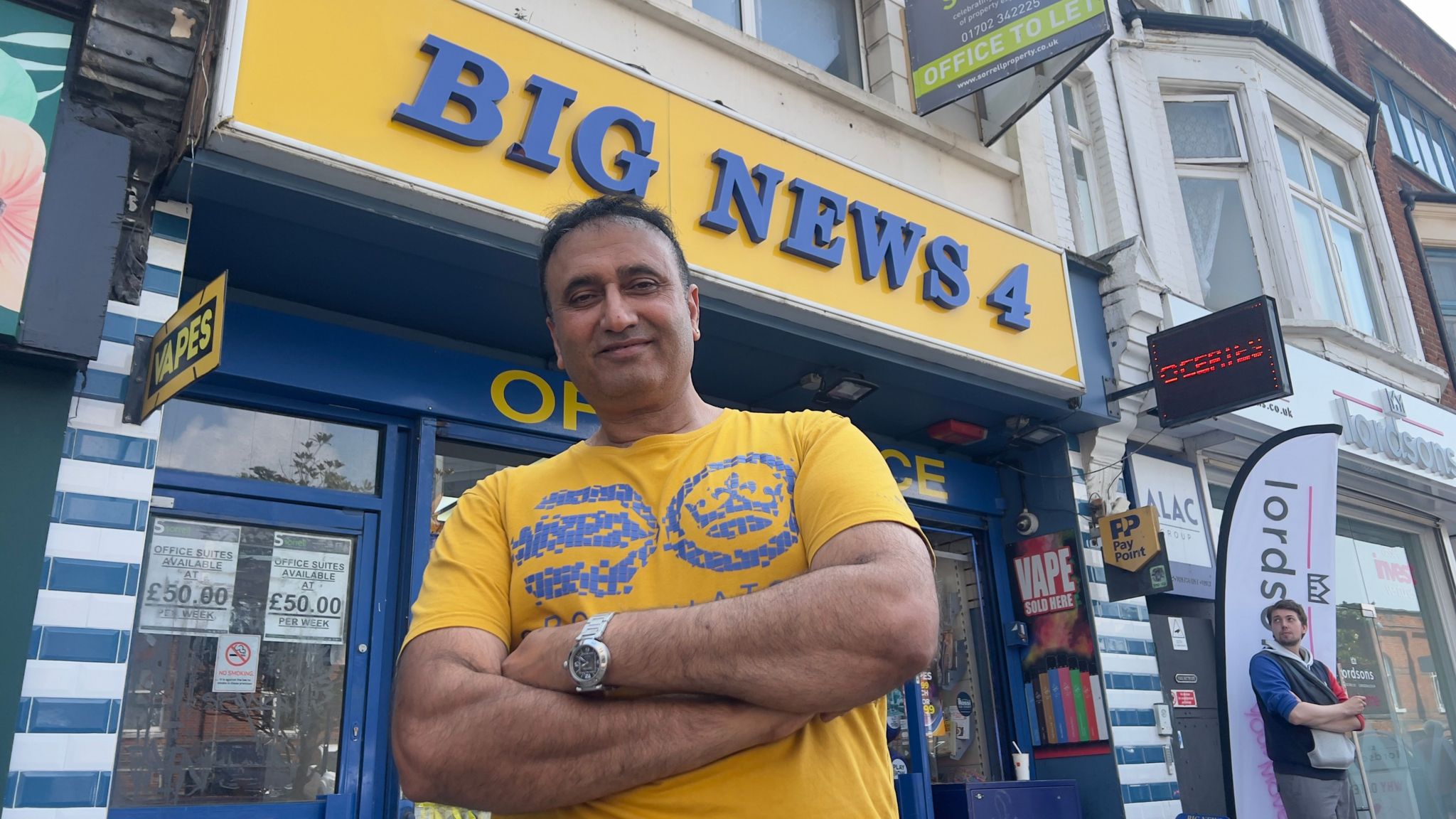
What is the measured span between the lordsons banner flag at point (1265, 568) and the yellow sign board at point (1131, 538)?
0.55 m

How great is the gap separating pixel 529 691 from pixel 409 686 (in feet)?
0.82

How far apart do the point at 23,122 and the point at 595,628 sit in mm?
3640

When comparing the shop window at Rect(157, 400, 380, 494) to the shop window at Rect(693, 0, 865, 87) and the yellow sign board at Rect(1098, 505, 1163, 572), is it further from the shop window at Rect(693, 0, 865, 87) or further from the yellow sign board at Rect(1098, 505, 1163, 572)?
the yellow sign board at Rect(1098, 505, 1163, 572)

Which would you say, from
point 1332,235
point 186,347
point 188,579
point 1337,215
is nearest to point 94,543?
point 188,579

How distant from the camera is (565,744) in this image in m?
1.35

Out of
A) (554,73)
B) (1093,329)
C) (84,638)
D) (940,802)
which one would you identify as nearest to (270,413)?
(84,638)

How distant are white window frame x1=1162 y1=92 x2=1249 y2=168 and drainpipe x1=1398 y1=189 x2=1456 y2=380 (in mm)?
3818

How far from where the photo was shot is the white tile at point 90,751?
3553 millimetres

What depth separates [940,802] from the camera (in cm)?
654

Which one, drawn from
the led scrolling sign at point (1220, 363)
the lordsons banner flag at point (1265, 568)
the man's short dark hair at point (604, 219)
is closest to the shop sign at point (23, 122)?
the man's short dark hair at point (604, 219)

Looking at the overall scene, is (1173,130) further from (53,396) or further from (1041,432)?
(53,396)

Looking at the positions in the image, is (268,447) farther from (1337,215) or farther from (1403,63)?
(1403,63)

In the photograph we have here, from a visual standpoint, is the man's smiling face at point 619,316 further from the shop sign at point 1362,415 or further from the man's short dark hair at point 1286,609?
the shop sign at point 1362,415

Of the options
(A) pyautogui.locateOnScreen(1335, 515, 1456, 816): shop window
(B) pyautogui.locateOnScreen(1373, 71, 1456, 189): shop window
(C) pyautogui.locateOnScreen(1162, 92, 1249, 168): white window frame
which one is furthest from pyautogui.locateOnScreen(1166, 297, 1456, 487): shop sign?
(B) pyautogui.locateOnScreen(1373, 71, 1456, 189): shop window
